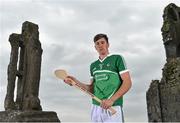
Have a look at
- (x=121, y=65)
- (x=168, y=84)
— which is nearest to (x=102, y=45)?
(x=121, y=65)

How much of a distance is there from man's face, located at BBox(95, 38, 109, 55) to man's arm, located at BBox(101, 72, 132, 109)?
0.37m

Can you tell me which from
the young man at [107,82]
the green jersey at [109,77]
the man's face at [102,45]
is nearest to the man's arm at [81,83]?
the young man at [107,82]

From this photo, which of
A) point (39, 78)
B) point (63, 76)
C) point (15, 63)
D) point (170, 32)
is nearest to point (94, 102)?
point (63, 76)

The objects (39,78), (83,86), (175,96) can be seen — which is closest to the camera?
(83,86)

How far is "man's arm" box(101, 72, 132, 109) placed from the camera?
3854 millimetres

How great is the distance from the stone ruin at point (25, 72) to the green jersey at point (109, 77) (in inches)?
101

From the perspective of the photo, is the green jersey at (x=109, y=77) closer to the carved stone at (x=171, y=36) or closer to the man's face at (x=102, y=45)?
the man's face at (x=102, y=45)

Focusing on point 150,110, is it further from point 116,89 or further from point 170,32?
point 116,89

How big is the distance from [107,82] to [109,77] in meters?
0.06

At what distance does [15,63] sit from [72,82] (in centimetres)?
349

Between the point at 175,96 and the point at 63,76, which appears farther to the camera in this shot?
the point at 175,96

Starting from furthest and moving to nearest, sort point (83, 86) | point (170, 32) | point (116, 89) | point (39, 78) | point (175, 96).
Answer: point (170, 32) < point (175, 96) < point (39, 78) < point (83, 86) < point (116, 89)

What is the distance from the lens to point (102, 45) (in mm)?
4125

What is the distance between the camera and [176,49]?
65.2 ft
